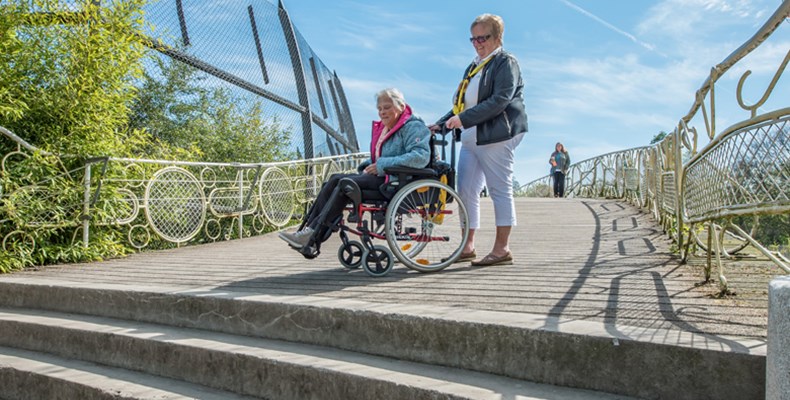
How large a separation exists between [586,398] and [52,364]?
2541 millimetres

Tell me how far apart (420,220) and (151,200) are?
10.9ft

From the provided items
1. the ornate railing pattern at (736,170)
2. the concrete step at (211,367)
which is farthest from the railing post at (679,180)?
the concrete step at (211,367)

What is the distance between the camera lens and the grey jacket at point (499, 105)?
3.29 meters

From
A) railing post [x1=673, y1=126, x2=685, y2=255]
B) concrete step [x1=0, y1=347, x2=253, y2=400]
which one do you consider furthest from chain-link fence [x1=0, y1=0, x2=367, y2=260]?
railing post [x1=673, y1=126, x2=685, y2=255]

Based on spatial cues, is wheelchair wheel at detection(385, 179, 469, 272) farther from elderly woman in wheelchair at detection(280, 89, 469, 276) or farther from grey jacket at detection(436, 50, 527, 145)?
grey jacket at detection(436, 50, 527, 145)

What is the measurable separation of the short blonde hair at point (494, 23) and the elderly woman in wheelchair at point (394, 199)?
0.66m

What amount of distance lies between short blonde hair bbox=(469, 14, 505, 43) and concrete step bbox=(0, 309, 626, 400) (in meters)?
2.14

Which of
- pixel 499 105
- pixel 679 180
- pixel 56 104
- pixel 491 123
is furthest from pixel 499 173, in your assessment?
pixel 56 104

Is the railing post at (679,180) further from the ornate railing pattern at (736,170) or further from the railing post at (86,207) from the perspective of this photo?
the railing post at (86,207)

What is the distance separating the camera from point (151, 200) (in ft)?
18.2

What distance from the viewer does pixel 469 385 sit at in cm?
190

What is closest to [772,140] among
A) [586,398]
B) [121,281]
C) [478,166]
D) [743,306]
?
[743,306]

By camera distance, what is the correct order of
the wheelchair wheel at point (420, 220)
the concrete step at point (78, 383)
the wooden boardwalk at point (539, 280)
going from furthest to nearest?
the wheelchair wheel at point (420, 220), the concrete step at point (78, 383), the wooden boardwalk at point (539, 280)

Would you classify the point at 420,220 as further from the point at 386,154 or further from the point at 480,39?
the point at 480,39
